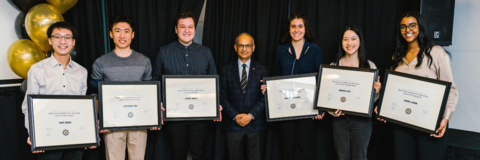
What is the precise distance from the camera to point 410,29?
7.30 ft

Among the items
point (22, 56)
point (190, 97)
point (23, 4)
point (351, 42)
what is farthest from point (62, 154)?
point (351, 42)

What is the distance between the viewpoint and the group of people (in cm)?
209

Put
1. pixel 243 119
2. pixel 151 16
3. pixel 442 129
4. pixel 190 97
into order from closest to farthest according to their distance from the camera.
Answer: pixel 442 129
pixel 190 97
pixel 243 119
pixel 151 16

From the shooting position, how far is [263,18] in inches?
119

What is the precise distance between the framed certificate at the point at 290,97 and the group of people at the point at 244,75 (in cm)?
11

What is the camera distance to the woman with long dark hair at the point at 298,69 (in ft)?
8.51

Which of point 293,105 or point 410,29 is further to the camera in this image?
point 293,105

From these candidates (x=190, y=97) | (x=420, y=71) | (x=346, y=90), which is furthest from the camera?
(x=190, y=97)

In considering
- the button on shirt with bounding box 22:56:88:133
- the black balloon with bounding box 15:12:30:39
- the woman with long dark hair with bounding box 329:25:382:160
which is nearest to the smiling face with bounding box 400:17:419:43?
the woman with long dark hair with bounding box 329:25:382:160

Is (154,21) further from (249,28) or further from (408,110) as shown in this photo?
(408,110)

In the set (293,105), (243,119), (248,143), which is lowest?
(248,143)

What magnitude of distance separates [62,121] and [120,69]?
2.01 feet

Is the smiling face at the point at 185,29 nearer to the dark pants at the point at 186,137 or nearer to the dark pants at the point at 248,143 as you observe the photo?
the dark pants at the point at 186,137

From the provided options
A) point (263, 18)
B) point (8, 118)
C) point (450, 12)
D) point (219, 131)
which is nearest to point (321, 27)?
point (263, 18)
